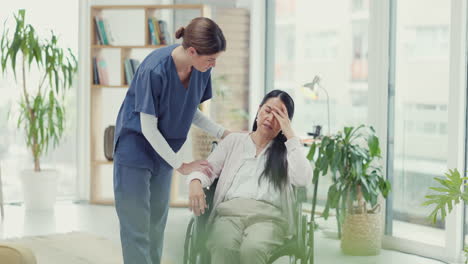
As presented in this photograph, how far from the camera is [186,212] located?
538 centimetres

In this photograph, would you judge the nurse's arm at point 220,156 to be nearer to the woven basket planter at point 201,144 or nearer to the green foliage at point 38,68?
the woven basket planter at point 201,144

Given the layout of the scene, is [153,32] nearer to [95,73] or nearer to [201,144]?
[95,73]

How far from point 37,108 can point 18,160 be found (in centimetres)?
74

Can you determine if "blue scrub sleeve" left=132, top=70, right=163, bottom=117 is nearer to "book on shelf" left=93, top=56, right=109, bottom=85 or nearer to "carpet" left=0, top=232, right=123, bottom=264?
"carpet" left=0, top=232, right=123, bottom=264

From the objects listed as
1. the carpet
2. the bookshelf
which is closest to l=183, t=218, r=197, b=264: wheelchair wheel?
the carpet

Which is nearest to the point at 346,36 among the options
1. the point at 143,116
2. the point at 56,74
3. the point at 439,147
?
the point at 439,147

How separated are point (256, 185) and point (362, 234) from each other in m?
1.52

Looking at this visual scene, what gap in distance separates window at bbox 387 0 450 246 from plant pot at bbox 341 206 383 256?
0.28 metres

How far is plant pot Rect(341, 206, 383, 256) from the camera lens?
4066mm

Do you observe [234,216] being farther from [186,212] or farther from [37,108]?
[37,108]

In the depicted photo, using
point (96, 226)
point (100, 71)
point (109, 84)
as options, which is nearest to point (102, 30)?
point (100, 71)

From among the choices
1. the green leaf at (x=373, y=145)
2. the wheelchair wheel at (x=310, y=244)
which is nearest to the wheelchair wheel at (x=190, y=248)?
the wheelchair wheel at (x=310, y=244)

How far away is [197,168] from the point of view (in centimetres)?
268

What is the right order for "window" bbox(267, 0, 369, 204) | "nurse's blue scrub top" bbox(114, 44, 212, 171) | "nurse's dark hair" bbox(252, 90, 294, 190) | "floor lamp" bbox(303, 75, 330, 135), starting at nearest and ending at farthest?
"nurse's blue scrub top" bbox(114, 44, 212, 171) < "nurse's dark hair" bbox(252, 90, 294, 190) < "floor lamp" bbox(303, 75, 330, 135) < "window" bbox(267, 0, 369, 204)
